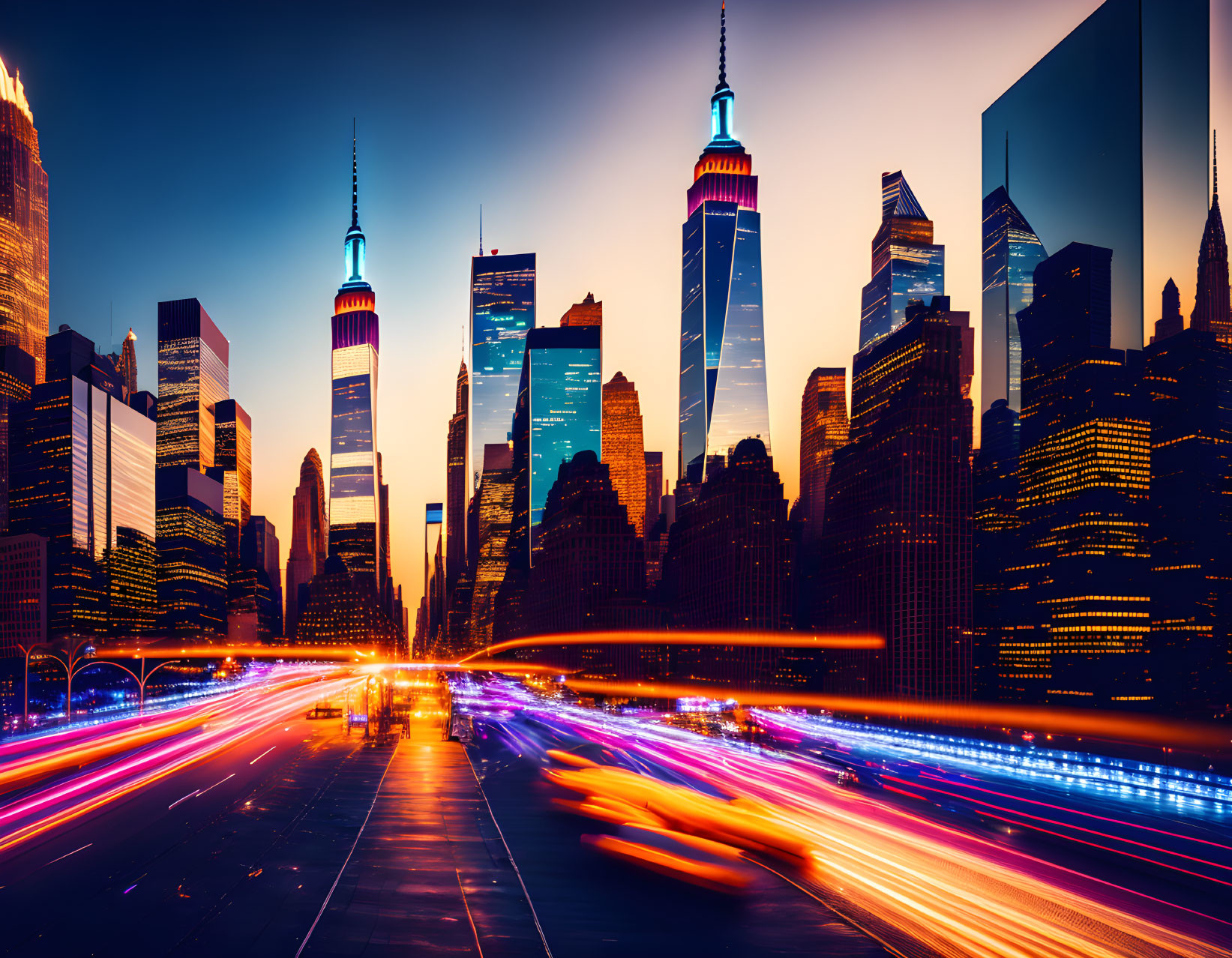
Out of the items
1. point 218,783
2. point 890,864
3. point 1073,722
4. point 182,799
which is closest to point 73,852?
point 182,799

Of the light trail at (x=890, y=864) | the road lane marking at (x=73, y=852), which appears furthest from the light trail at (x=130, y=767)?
the light trail at (x=890, y=864)

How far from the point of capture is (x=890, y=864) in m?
21.2

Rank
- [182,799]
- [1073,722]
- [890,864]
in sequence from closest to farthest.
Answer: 1. [890,864]
2. [182,799]
3. [1073,722]

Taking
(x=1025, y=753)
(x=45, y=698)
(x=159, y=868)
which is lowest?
(x=45, y=698)

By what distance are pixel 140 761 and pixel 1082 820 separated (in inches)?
1538

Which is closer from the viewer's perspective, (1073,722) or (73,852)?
(73,852)

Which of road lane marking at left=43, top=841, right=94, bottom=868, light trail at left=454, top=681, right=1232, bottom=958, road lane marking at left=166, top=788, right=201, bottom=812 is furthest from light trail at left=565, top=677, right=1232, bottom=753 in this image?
road lane marking at left=43, top=841, right=94, bottom=868

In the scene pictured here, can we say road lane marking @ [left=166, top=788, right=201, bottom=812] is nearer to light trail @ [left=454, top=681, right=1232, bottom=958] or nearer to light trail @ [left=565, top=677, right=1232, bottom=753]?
light trail @ [left=454, top=681, right=1232, bottom=958]

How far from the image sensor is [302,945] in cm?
1722

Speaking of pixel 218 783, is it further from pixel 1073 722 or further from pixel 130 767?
pixel 1073 722

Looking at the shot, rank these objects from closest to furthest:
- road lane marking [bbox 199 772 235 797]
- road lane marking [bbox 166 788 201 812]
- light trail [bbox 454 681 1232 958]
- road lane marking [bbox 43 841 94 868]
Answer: light trail [bbox 454 681 1232 958]
road lane marking [bbox 43 841 94 868]
road lane marking [bbox 166 788 201 812]
road lane marking [bbox 199 772 235 797]

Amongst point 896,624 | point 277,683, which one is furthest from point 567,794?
point 896,624

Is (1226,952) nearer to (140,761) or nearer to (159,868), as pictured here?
(159,868)

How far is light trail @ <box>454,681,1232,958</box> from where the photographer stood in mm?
16625
